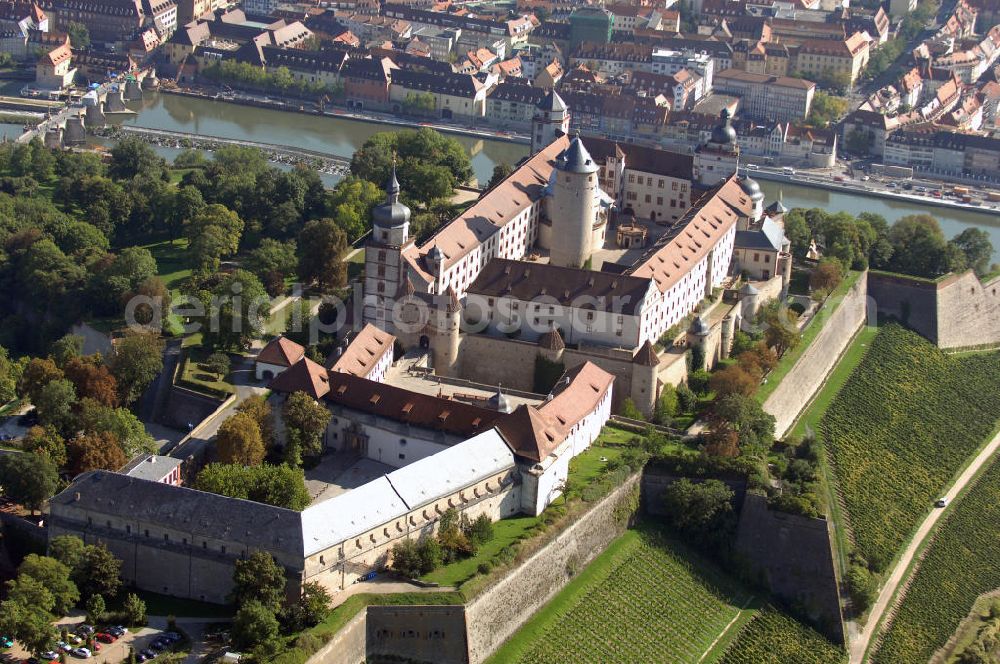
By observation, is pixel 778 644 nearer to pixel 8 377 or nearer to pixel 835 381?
pixel 835 381

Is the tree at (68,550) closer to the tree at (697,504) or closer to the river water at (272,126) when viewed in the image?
the tree at (697,504)

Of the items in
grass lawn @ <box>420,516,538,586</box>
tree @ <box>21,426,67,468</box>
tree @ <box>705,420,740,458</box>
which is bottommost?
grass lawn @ <box>420,516,538,586</box>

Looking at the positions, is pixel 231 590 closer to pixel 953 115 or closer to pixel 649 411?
pixel 649 411

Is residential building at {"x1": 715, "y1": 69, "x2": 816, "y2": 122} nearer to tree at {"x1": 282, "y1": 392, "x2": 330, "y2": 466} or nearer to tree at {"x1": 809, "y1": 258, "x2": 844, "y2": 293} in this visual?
tree at {"x1": 809, "y1": 258, "x2": 844, "y2": 293}

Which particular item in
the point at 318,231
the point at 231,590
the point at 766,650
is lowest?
the point at 766,650

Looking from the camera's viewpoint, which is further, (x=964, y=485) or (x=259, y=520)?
(x=964, y=485)

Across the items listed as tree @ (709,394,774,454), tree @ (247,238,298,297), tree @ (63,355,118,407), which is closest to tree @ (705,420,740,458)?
tree @ (709,394,774,454)

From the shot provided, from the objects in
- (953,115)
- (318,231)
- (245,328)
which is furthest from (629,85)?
(245,328)
